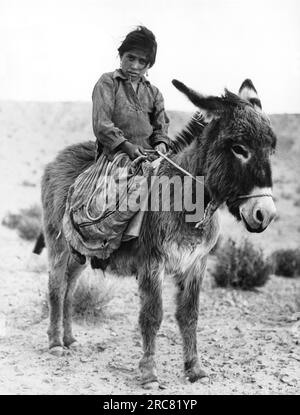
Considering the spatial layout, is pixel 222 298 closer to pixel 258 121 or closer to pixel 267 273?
pixel 267 273

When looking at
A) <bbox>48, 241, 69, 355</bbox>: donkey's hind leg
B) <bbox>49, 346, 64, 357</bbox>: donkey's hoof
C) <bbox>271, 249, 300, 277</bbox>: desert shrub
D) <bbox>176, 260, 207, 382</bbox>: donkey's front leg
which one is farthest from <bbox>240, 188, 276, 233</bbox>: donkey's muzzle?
<bbox>271, 249, 300, 277</bbox>: desert shrub

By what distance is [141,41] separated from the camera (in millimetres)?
3928

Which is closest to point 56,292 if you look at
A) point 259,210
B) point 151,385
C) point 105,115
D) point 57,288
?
point 57,288

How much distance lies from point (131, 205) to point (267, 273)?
4789 mm

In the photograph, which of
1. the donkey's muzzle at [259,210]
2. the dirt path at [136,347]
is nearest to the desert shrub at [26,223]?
the dirt path at [136,347]

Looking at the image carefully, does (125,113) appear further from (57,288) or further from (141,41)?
(57,288)

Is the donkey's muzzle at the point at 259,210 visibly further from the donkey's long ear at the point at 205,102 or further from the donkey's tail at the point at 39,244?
the donkey's tail at the point at 39,244

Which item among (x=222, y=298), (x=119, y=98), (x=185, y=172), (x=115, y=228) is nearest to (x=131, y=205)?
(x=115, y=228)

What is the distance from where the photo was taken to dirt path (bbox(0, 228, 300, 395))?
392cm

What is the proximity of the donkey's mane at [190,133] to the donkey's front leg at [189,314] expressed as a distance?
0.92m

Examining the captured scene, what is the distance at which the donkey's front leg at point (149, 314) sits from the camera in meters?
3.76

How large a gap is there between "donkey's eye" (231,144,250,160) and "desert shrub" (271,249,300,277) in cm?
629

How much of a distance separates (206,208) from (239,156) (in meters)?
0.48
